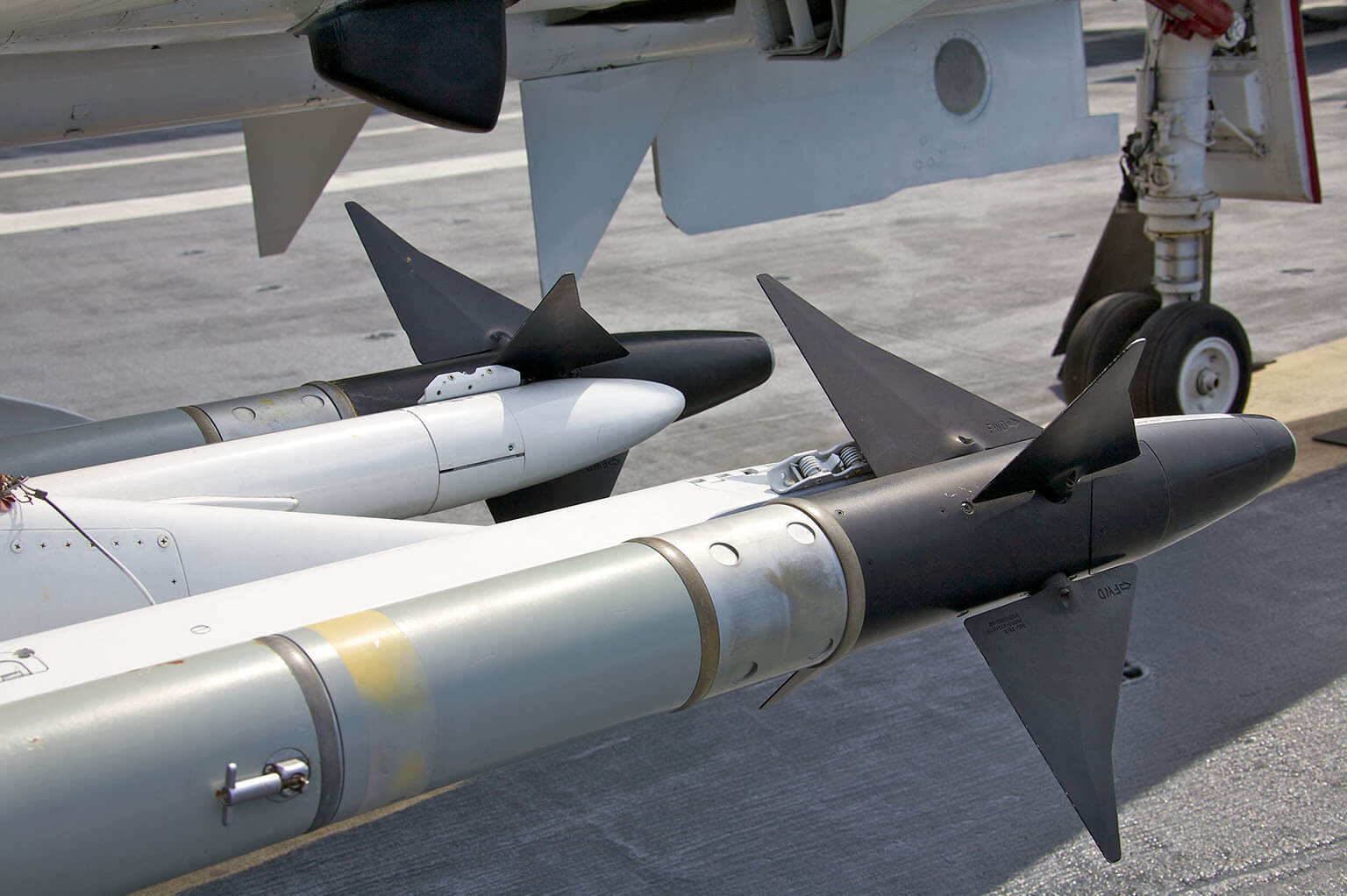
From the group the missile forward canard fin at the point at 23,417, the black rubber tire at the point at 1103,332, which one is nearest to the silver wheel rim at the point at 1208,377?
the black rubber tire at the point at 1103,332

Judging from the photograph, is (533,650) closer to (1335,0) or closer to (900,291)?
(900,291)

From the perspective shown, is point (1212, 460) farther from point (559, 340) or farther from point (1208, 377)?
point (1208, 377)

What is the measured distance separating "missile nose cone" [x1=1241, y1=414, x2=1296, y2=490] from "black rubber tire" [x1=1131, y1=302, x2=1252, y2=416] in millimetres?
2540

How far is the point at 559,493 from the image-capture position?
6227 mm

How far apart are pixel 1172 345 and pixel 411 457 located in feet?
14.6

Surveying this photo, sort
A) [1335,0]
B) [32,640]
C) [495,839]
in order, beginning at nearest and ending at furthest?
[32,640]
[495,839]
[1335,0]

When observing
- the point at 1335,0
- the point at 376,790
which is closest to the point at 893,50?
the point at 376,790

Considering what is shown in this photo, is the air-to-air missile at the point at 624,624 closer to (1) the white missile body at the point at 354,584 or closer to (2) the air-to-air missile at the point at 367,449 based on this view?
(1) the white missile body at the point at 354,584

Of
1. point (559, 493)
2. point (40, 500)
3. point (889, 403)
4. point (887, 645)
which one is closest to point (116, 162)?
point (559, 493)

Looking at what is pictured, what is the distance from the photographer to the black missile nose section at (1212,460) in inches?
180

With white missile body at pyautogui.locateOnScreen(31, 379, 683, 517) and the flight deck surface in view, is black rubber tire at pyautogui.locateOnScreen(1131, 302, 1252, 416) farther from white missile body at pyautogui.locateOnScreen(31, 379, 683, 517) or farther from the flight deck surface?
white missile body at pyautogui.locateOnScreen(31, 379, 683, 517)

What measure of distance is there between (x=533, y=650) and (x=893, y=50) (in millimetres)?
4982

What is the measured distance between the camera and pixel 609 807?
4.77 m

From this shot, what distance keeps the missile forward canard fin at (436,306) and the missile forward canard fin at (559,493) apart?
30.9 inches
